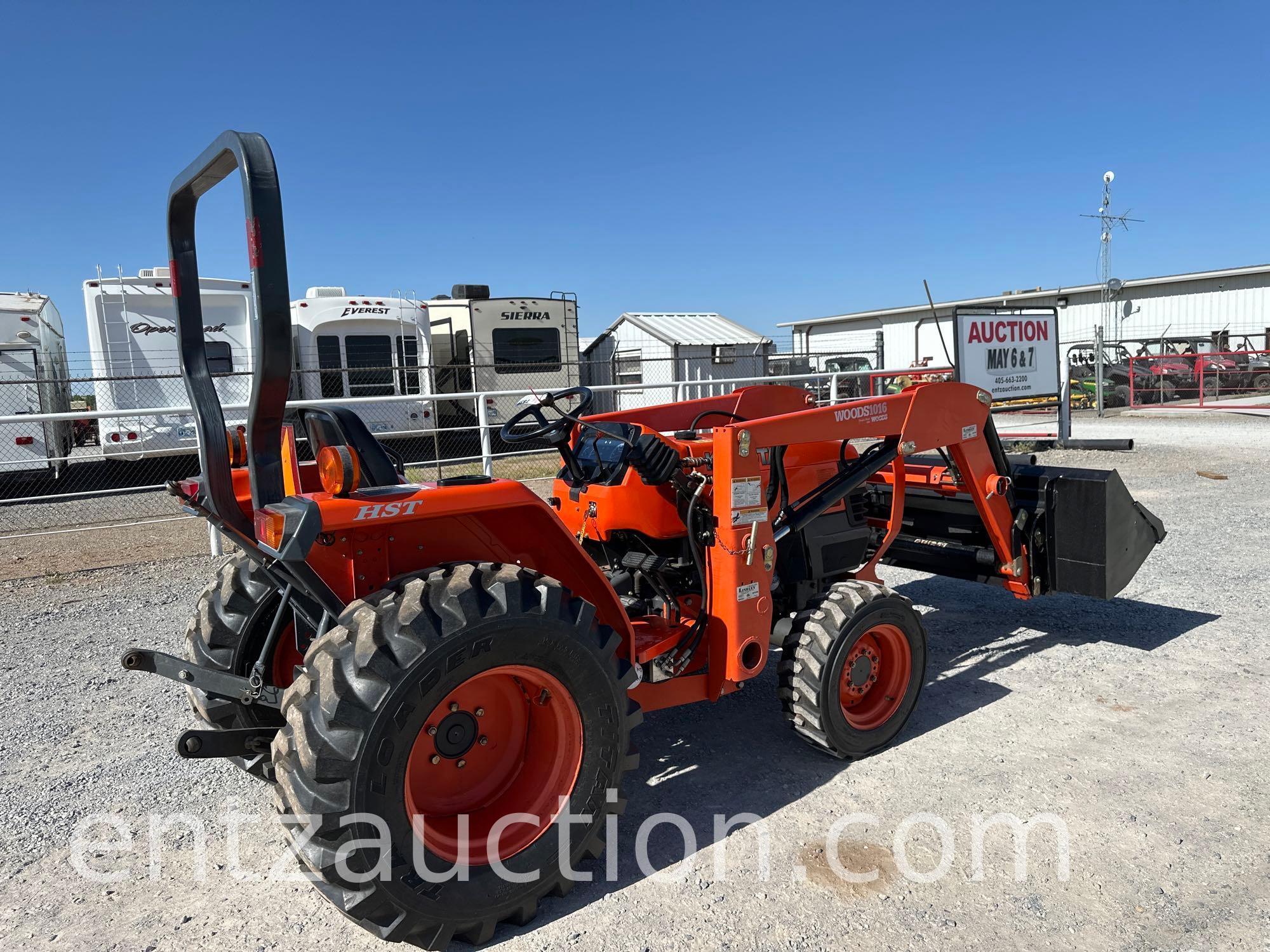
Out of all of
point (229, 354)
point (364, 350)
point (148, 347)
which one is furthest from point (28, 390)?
point (364, 350)

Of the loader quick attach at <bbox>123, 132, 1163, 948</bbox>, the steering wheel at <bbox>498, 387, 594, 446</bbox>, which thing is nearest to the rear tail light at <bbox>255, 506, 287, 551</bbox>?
the loader quick attach at <bbox>123, 132, 1163, 948</bbox>

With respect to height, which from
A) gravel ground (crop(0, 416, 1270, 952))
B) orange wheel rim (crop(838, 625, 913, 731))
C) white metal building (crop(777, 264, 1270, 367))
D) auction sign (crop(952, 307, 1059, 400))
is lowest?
gravel ground (crop(0, 416, 1270, 952))

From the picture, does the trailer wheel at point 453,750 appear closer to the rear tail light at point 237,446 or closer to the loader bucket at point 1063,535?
the rear tail light at point 237,446

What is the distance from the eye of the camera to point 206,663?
3.35 m

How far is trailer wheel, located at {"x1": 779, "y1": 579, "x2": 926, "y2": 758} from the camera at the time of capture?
349 centimetres

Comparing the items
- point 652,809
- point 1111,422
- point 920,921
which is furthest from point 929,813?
point 1111,422

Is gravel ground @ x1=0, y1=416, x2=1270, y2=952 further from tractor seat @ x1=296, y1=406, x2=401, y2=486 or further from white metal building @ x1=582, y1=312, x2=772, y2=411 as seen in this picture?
white metal building @ x1=582, y1=312, x2=772, y2=411

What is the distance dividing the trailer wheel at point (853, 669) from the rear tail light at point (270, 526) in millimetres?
2063

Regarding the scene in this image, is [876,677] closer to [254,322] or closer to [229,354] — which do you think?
[254,322]

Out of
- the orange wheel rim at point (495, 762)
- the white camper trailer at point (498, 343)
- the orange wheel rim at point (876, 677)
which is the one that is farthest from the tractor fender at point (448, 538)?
the white camper trailer at point (498, 343)

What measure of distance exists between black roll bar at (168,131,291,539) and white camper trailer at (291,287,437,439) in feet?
34.5

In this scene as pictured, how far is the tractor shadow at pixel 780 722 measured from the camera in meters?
3.14

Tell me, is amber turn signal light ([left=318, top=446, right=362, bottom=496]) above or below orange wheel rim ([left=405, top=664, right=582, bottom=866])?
above

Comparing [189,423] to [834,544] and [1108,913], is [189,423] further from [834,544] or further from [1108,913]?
[1108,913]
